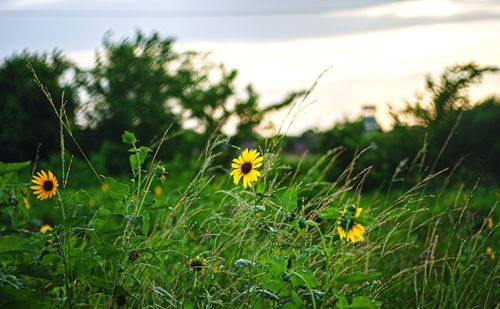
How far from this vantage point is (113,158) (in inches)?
291

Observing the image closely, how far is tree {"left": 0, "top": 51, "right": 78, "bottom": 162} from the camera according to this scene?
23.1 ft

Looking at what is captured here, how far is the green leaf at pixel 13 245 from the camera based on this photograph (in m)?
2.14

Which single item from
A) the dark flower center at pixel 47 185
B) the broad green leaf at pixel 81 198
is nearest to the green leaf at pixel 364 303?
the broad green leaf at pixel 81 198

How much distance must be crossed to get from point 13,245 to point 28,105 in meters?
5.49

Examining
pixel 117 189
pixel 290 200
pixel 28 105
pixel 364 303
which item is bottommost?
pixel 364 303

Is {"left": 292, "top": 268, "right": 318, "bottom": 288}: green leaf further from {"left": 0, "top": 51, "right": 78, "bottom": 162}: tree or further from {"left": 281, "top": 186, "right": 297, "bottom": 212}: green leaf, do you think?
{"left": 0, "top": 51, "right": 78, "bottom": 162}: tree

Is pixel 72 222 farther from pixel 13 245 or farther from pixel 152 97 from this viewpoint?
pixel 152 97

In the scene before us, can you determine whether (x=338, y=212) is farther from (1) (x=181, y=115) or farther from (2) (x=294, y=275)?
(1) (x=181, y=115)

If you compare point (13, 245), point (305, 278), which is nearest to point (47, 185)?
point (13, 245)

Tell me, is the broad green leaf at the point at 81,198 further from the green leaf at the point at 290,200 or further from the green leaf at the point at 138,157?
the green leaf at the point at 290,200

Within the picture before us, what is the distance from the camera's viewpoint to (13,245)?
215 cm

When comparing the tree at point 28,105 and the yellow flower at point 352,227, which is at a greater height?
the tree at point 28,105

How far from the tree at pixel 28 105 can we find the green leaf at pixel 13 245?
4941mm

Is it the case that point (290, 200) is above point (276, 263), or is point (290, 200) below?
above
